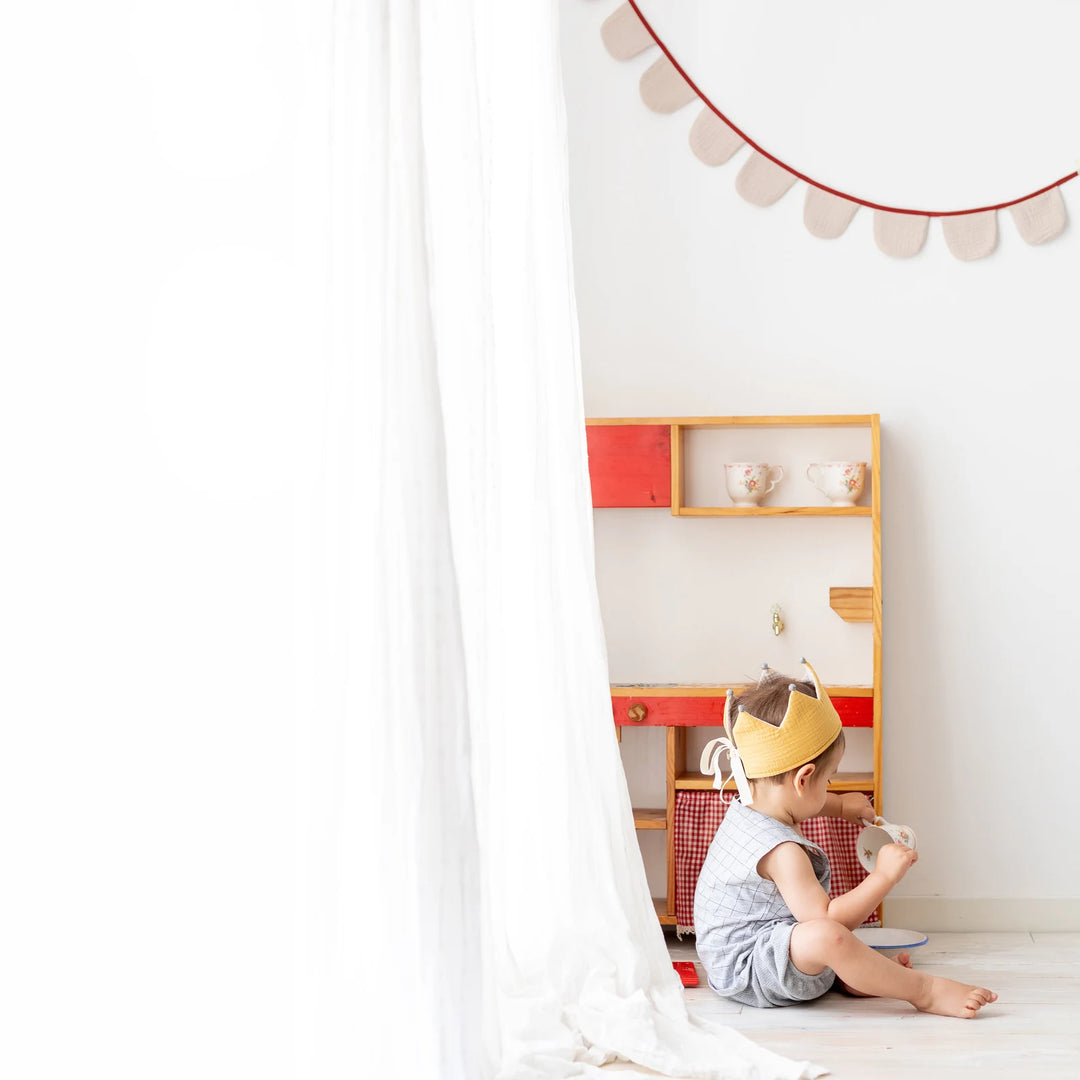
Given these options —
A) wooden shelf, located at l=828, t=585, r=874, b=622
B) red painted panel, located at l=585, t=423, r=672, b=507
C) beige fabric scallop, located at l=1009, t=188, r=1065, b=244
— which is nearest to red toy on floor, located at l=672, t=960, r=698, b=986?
wooden shelf, located at l=828, t=585, r=874, b=622

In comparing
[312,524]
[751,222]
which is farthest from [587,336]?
[312,524]

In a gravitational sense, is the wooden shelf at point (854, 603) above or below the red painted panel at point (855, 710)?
above

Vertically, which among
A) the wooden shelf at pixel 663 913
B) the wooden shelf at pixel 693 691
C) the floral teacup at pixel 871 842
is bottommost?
the wooden shelf at pixel 663 913

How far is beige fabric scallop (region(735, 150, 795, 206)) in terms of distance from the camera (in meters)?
2.37

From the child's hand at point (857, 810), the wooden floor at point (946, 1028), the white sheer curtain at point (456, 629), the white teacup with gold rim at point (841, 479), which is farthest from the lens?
the white teacup with gold rim at point (841, 479)

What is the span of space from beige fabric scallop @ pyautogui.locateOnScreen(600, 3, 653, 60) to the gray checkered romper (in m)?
1.57

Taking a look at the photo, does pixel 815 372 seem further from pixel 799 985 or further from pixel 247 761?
pixel 247 761

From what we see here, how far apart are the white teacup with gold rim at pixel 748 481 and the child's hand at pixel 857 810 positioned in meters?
0.60

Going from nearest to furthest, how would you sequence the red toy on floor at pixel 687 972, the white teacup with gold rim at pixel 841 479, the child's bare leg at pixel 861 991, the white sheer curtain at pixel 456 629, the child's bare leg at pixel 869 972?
the white sheer curtain at pixel 456 629
the child's bare leg at pixel 869 972
the child's bare leg at pixel 861 991
the red toy on floor at pixel 687 972
the white teacup with gold rim at pixel 841 479

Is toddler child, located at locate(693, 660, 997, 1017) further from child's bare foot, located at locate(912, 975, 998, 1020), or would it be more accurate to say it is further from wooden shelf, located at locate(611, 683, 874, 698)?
wooden shelf, located at locate(611, 683, 874, 698)

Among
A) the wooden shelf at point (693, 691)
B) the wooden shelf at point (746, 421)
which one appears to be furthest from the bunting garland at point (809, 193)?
the wooden shelf at point (693, 691)

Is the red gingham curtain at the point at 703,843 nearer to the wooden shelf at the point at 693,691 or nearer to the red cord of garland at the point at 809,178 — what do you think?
the wooden shelf at the point at 693,691

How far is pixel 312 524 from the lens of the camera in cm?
99

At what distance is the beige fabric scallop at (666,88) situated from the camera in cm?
238
